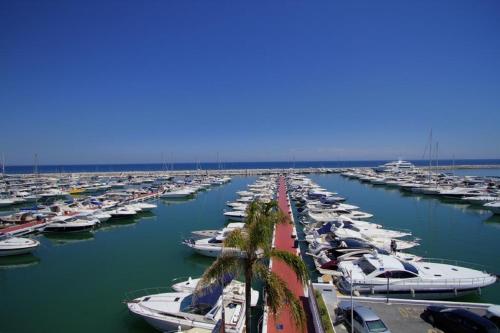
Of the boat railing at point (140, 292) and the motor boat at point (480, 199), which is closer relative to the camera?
the boat railing at point (140, 292)

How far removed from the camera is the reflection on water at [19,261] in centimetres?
3225

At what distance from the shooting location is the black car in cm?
1445

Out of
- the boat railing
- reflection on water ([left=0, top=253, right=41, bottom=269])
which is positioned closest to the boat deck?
reflection on water ([left=0, top=253, right=41, bottom=269])

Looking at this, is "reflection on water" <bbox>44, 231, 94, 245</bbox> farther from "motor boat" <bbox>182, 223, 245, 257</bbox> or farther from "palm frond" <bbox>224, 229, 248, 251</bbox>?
"palm frond" <bbox>224, 229, 248, 251</bbox>

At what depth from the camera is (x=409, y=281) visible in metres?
21.6

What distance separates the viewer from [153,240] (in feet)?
131

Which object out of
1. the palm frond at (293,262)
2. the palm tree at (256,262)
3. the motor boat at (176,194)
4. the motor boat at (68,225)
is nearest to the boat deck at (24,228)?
the motor boat at (68,225)

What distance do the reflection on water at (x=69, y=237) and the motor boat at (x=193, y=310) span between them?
26309 mm

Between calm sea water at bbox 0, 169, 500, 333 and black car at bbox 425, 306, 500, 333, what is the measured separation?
9135 mm

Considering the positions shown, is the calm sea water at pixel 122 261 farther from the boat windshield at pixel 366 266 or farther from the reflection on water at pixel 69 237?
the boat windshield at pixel 366 266

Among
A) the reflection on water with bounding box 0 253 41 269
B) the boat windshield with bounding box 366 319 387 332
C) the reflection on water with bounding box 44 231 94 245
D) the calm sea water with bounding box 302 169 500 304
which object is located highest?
the boat windshield with bounding box 366 319 387 332

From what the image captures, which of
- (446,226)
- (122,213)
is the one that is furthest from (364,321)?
(122,213)

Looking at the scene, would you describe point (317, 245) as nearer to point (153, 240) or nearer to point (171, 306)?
point (171, 306)

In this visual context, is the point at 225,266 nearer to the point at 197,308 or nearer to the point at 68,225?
the point at 197,308
